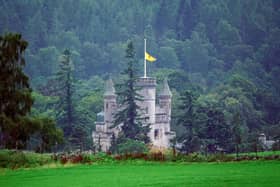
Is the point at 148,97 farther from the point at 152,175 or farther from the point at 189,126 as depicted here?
the point at 152,175

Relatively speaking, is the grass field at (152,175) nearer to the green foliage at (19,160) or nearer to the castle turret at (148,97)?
the green foliage at (19,160)

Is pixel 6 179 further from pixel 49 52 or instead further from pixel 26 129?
pixel 49 52

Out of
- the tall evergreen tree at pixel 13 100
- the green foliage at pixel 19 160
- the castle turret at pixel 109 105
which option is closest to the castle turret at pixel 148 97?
the castle turret at pixel 109 105

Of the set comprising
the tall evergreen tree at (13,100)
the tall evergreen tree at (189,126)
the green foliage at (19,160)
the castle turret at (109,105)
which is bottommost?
the green foliage at (19,160)

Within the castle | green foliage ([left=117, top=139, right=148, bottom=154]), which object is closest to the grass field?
green foliage ([left=117, top=139, right=148, bottom=154])

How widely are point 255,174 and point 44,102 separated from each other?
95.2 meters

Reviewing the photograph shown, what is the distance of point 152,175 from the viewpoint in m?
30.6

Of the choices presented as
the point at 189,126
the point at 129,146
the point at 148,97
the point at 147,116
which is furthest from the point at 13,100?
the point at 148,97

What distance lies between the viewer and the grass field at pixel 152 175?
1121 inches

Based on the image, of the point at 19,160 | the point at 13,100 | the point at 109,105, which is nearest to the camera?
the point at 19,160

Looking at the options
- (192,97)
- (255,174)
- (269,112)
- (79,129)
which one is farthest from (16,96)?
(269,112)

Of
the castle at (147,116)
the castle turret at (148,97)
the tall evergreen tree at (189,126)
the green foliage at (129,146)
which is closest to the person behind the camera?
the green foliage at (129,146)

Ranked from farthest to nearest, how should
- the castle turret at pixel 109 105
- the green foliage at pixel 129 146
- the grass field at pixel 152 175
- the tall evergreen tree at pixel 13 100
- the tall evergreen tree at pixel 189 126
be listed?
the castle turret at pixel 109 105 < the tall evergreen tree at pixel 189 126 < the green foliage at pixel 129 146 < the tall evergreen tree at pixel 13 100 < the grass field at pixel 152 175

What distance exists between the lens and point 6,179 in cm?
3033
